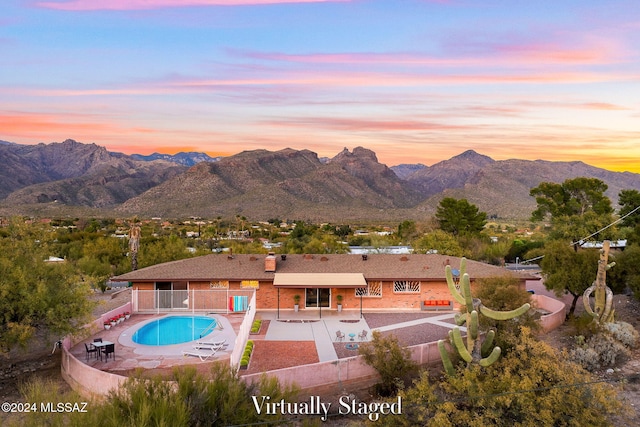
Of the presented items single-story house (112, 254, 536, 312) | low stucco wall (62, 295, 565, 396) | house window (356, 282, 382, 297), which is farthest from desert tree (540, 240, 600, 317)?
low stucco wall (62, 295, 565, 396)

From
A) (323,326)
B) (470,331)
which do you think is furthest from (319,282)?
(470,331)

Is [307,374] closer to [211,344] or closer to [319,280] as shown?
[211,344]

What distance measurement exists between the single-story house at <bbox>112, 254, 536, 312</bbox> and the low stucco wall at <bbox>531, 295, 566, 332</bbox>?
1615 mm

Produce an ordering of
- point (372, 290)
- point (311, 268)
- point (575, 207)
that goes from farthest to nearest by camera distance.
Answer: point (575, 207), point (311, 268), point (372, 290)

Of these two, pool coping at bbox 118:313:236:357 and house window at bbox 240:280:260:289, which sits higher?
house window at bbox 240:280:260:289

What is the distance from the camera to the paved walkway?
21922 mm

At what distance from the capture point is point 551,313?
25.6 m

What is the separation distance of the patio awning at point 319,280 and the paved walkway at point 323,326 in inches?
64.6

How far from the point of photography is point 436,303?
28.1 m

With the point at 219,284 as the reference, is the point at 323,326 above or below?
below

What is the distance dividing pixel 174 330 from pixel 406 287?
12477 mm

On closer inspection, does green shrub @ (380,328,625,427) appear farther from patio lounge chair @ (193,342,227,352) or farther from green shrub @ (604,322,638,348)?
patio lounge chair @ (193,342,227,352)

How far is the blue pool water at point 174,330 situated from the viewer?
21.7m

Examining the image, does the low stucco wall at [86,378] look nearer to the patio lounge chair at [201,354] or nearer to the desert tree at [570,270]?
the patio lounge chair at [201,354]
